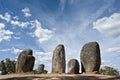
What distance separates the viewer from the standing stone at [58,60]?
32447mm

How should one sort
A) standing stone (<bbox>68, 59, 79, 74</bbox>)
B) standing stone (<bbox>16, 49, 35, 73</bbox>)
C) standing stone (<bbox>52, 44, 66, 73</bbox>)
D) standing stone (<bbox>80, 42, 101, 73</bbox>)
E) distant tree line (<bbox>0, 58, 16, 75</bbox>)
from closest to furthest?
standing stone (<bbox>80, 42, 101, 73</bbox>) → standing stone (<bbox>52, 44, 66, 73</bbox>) → standing stone (<bbox>16, 49, 35, 73</bbox>) → standing stone (<bbox>68, 59, 79, 74</bbox>) → distant tree line (<bbox>0, 58, 16, 75</bbox>)

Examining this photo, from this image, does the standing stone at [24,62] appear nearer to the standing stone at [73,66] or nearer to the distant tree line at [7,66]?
the standing stone at [73,66]

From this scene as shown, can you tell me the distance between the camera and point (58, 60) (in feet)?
108

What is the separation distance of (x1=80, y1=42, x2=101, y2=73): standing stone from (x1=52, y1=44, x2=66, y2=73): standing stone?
2.60 meters

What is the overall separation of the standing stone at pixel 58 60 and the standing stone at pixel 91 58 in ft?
8.51

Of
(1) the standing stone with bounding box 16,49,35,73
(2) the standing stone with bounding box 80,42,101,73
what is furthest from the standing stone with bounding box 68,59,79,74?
(1) the standing stone with bounding box 16,49,35,73

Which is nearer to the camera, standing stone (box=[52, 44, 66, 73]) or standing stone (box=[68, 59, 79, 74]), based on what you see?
standing stone (box=[52, 44, 66, 73])

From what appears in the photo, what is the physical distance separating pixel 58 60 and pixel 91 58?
434 cm

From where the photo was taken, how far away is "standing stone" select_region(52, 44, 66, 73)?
106 feet

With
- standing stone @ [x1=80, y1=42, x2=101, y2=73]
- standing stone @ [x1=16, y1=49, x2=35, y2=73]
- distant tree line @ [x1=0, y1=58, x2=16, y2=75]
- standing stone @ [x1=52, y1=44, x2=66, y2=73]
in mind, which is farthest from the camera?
distant tree line @ [x1=0, y1=58, x2=16, y2=75]

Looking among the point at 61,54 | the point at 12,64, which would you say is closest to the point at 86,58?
the point at 61,54

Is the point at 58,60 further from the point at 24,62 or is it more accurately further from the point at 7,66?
the point at 7,66

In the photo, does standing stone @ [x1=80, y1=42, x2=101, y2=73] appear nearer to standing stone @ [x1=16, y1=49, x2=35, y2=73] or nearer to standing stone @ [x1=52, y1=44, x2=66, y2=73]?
standing stone @ [x1=52, y1=44, x2=66, y2=73]

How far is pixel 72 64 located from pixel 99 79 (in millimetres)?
10173
